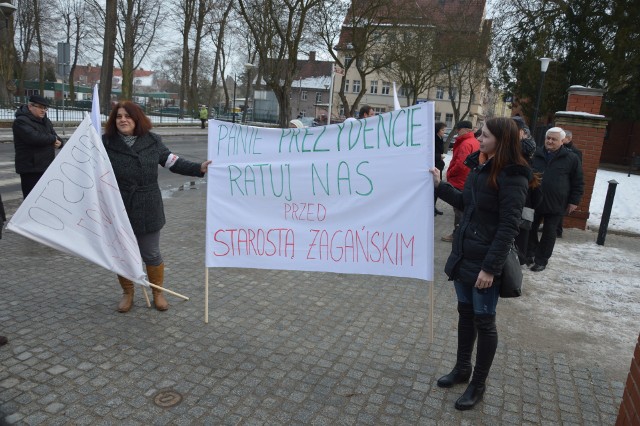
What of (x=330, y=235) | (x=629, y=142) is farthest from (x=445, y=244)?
(x=629, y=142)

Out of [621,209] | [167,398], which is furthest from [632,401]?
[621,209]

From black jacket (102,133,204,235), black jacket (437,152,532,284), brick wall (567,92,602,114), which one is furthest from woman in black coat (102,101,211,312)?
brick wall (567,92,602,114)

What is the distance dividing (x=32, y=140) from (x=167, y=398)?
15.3 ft

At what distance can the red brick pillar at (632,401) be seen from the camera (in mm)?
2301

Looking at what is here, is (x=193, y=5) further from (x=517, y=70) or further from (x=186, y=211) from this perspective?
(x=186, y=211)

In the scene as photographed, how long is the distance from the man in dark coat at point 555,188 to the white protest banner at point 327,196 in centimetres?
362

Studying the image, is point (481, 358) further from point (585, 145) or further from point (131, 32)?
point (131, 32)

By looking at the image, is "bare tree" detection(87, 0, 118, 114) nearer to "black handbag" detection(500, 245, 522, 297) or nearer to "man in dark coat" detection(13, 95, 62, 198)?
"man in dark coat" detection(13, 95, 62, 198)

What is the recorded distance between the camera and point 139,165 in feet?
→ 13.6

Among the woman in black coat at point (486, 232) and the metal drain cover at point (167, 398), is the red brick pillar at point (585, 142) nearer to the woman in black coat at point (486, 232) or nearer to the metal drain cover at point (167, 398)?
the woman in black coat at point (486, 232)

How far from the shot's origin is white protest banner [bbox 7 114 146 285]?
397 centimetres

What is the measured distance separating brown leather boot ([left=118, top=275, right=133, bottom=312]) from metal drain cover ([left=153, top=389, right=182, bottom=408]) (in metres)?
1.41

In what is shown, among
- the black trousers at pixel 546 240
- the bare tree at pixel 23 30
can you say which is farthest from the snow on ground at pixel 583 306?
the bare tree at pixel 23 30

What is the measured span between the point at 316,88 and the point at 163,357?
2897 inches
